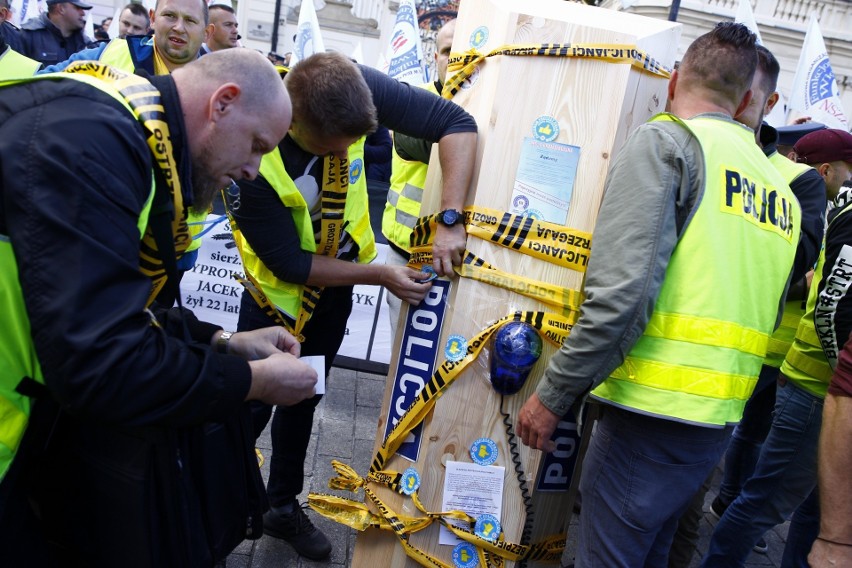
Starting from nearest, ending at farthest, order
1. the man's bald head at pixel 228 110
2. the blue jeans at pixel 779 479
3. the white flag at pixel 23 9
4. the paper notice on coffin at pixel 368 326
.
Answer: the man's bald head at pixel 228 110, the blue jeans at pixel 779 479, the paper notice on coffin at pixel 368 326, the white flag at pixel 23 9

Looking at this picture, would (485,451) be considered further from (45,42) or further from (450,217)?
(45,42)

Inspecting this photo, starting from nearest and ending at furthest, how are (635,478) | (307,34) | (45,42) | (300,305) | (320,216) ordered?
1. (635,478)
2. (320,216)
3. (300,305)
4. (45,42)
5. (307,34)

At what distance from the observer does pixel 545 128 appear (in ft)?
7.55

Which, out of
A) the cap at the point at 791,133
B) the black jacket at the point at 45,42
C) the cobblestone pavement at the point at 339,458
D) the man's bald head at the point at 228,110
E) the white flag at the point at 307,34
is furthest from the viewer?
the white flag at the point at 307,34

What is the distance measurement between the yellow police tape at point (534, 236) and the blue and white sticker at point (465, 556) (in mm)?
1043

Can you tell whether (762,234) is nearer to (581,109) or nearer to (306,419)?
(581,109)

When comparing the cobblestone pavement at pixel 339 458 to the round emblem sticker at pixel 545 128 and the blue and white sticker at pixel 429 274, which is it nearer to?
the blue and white sticker at pixel 429 274

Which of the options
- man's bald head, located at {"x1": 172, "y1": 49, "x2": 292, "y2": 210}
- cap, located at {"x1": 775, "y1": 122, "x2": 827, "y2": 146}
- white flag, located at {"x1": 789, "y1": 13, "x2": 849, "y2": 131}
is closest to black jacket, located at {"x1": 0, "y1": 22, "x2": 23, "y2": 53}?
man's bald head, located at {"x1": 172, "y1": 49, "x2": 292, "y2": 210}

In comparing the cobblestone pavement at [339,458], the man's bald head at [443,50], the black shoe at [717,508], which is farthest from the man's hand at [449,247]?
the black shoe at [717,508]

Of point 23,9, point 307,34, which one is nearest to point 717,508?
point 307,34

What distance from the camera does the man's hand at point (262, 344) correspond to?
6.49 feet

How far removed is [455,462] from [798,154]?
2.53 metres

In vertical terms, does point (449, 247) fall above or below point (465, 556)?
above

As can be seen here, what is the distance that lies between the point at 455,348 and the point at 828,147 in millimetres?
2361
